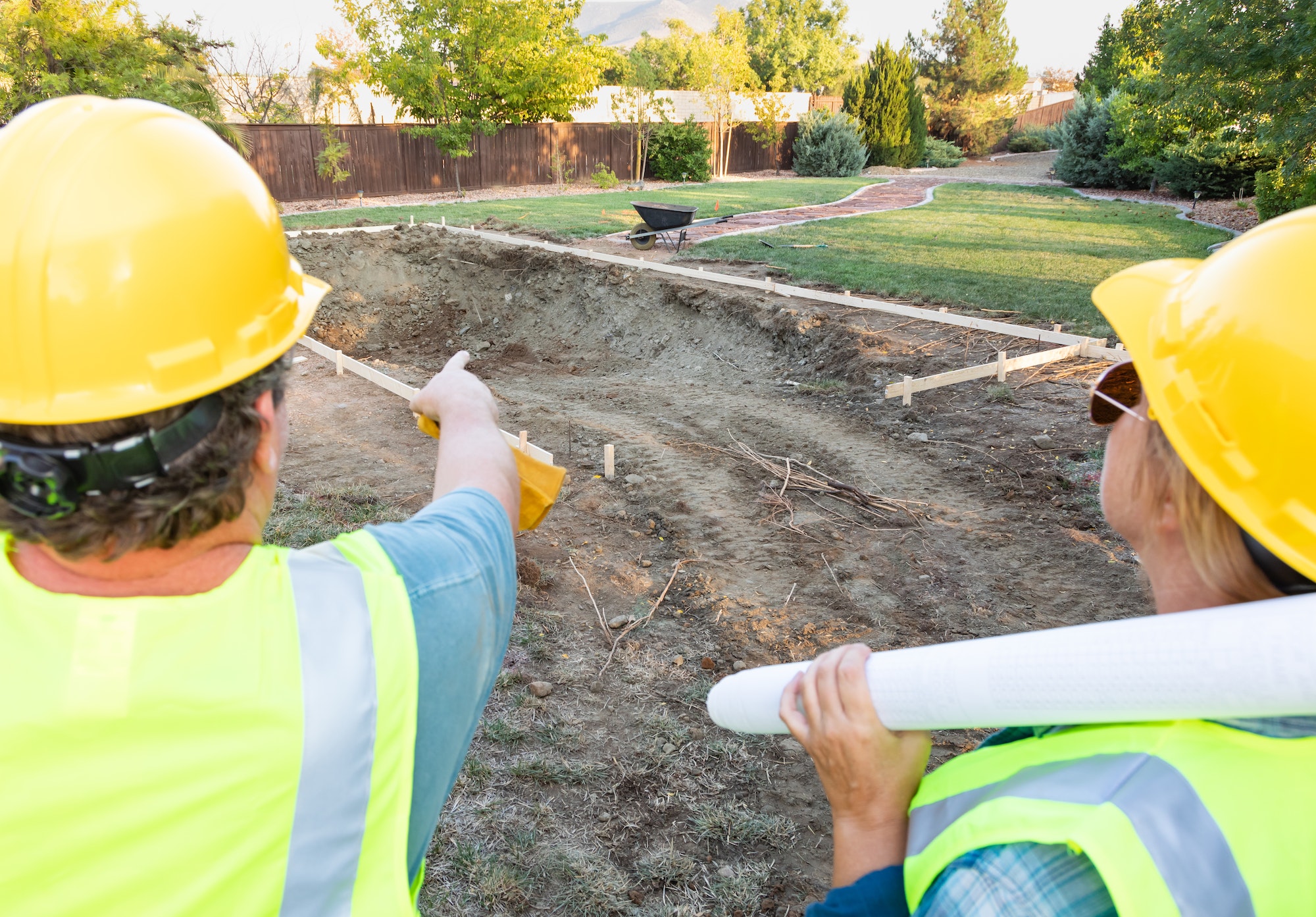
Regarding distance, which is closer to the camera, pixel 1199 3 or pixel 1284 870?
pixel 1284 870

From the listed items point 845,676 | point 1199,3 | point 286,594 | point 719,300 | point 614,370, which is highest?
point 1199,3

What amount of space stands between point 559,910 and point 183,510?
249 cm

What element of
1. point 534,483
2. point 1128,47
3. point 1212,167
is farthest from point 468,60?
point 534,483

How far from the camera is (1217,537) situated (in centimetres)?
118

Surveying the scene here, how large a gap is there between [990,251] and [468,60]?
788 inches

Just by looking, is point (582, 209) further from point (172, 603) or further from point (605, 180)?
point (172, 603)

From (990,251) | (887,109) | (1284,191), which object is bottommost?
(990,251)

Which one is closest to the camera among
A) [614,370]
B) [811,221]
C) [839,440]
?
[839,440]

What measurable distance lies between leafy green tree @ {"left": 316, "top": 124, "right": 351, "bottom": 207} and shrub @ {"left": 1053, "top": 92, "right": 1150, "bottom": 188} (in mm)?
24362

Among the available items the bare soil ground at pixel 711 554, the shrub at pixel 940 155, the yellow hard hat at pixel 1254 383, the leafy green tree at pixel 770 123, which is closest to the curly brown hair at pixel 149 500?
the yellow hard hat at pixel 1254 383

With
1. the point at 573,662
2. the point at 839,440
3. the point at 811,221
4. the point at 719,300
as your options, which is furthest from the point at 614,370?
the point at 811,221

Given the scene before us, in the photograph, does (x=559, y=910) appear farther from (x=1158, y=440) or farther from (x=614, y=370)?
(x=614, y=370)

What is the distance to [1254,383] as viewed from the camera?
1.11m

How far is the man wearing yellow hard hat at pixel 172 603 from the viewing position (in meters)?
0.96
